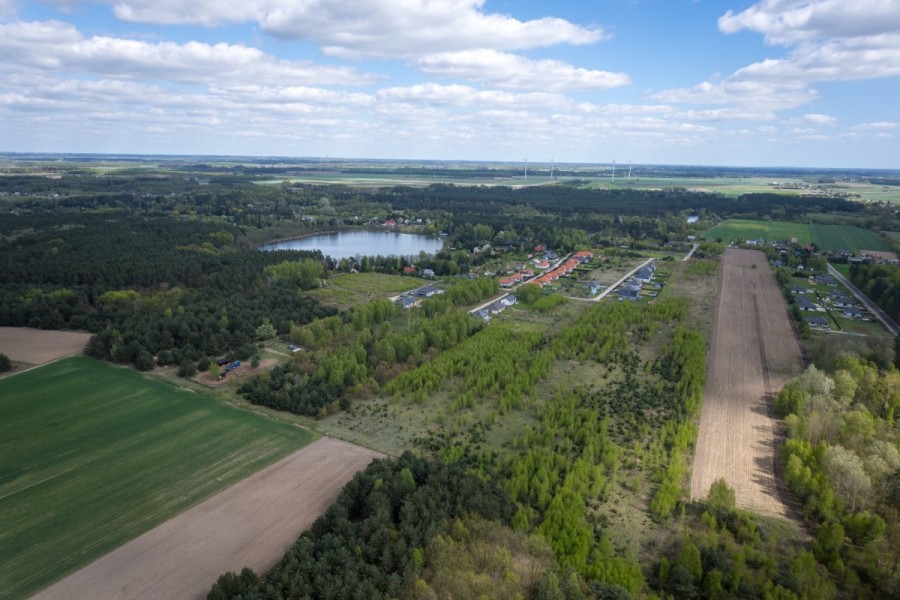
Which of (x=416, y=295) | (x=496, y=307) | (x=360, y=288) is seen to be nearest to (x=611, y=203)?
(x=416, y=295)

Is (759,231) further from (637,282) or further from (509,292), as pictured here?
(509,292)

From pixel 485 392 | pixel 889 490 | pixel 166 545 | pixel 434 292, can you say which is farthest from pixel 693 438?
pixel 434 292

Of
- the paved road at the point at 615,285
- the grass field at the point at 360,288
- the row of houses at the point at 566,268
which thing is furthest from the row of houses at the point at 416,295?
the paved road at the point at 615,285

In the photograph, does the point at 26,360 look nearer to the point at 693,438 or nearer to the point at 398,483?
the point at 398,483

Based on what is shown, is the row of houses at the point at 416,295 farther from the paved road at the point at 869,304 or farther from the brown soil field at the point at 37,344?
the paved road at the point at 869,304

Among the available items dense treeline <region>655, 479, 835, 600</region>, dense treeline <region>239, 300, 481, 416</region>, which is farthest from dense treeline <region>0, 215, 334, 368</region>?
dense treeline <region>655, 479, 835, 600</region>

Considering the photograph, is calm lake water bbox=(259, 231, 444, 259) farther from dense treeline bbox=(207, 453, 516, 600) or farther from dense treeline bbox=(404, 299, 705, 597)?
dense treeline bbox=(207, 453, 516, 600)
